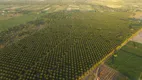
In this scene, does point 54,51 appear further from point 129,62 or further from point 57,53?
point 129,62

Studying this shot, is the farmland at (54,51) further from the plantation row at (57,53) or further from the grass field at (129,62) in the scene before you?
the grass field at (129,62)

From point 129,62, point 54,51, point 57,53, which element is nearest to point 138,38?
point 129,62

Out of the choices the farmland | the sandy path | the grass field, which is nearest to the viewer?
the farmland

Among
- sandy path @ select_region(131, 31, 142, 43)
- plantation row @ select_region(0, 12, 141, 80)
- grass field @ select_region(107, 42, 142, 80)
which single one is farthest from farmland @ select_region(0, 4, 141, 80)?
grass field @ select_region(107, 42, 142, 80)

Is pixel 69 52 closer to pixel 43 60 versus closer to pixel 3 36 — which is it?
pixel 43 60

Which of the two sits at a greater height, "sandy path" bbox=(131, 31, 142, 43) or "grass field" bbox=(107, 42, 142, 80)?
"sandy path" bbox=(131, 31, 142, 43)

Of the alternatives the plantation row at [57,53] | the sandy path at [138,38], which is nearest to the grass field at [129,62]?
the plantation row at [57,53]

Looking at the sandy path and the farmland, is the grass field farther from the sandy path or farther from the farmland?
the sandy path
